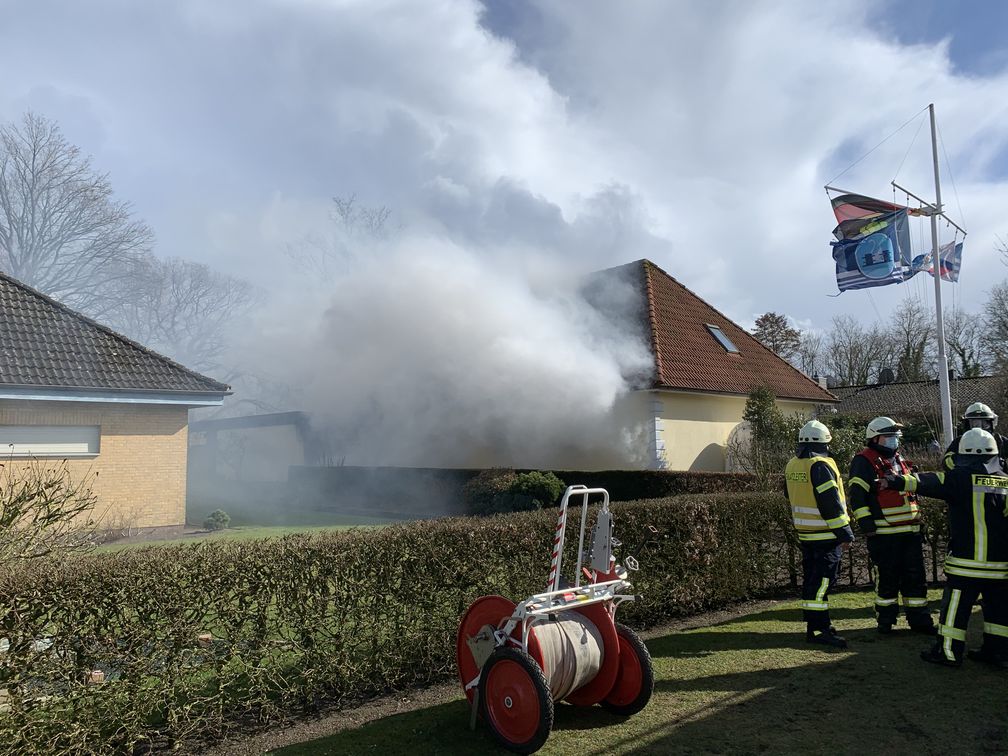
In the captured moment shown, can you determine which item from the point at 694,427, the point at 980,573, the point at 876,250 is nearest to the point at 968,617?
the point at 980,573

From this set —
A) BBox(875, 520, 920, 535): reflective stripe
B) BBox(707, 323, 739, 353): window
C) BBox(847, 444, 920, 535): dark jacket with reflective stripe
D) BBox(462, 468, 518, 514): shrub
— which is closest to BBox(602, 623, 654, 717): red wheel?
BBox(847, 444, 920, 535): dark jacket with reflective stripe

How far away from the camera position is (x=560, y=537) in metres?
4.56

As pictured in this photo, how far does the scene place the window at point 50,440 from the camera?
1263cm

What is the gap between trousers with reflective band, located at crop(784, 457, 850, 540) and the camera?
6270 millimetres

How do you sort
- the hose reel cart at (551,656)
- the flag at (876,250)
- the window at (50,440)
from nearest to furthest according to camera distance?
the hose reel cart at (551,656) < the window at (50,440) < the flag at (876,250)

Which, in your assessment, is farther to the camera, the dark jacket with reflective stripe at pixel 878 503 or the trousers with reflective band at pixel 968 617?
the dark jacket with reflective stripe at pixel 878 503

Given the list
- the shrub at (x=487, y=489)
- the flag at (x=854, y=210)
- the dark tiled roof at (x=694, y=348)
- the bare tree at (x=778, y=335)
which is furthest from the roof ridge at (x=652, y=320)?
the bare tree at (x=778, y=335)

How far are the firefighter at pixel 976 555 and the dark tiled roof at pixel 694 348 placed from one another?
497 inches

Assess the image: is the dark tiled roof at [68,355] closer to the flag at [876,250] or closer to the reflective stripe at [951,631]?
the flag at [876,250]

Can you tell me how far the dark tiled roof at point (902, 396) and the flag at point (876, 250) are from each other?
70.1 feet

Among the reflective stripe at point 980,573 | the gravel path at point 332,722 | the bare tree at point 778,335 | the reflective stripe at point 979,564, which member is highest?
the bare tree at point 778,335

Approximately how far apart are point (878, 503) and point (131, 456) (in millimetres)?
13383

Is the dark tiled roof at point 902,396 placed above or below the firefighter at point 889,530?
above

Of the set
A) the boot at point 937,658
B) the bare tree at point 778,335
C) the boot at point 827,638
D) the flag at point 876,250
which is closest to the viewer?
the boot at point 937,658
